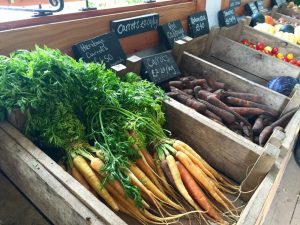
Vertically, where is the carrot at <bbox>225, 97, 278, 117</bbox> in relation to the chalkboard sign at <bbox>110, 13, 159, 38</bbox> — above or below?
below

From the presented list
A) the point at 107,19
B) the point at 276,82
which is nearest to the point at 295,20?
the point at 276,82

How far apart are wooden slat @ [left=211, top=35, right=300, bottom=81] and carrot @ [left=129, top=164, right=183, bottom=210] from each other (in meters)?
1.92

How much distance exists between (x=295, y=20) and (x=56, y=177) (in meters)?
4.50

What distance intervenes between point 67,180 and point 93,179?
212 mm

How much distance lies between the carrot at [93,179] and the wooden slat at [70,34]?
758 millimetres

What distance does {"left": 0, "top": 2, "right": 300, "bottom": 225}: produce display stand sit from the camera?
101 centimetres

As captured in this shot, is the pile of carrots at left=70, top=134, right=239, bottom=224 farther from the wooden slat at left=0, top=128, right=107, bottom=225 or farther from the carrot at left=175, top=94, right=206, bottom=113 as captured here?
the carrot at left=175, top=94, right=206, bottom=113

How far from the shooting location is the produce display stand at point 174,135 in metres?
1.01

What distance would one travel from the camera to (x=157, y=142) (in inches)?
59.8

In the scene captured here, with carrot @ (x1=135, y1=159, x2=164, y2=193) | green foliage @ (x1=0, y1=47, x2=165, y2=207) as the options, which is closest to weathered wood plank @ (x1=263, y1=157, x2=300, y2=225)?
carrot @ (x1=135, y1=159, x2=164, y2=193)

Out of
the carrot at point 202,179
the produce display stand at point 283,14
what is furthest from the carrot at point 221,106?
the produce display stand at point 283,14

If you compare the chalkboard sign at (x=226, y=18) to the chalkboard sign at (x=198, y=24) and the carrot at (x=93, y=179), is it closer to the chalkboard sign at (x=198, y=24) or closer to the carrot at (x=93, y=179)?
the chalkboard sign at (x=198, y=24)

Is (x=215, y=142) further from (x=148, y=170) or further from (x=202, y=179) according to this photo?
(x=148, y=170)

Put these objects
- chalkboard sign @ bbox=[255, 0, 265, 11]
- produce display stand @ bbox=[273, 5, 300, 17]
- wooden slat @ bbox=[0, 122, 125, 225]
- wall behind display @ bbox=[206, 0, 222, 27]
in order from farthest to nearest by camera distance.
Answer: produce display stand @ bbox=[273, 5, 300, 17]
chalkboard sign @ bbox=[255, 0, 265, 11]
wall behind display @ bbox=[206, 0, 222, 27]
wooden slat @ bbox=[0, 122, 125, 225]
